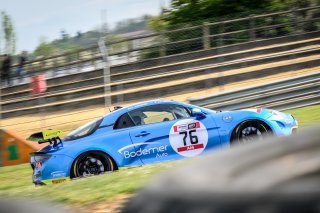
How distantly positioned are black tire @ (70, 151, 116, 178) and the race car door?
38 cm

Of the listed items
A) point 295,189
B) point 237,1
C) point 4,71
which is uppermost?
point 237,1

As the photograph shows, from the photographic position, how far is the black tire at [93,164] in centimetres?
923

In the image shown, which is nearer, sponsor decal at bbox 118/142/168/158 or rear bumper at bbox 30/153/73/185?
rear bumper at bbox 30/153/73/185

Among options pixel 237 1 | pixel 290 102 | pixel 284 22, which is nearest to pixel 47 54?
pixel 237 1

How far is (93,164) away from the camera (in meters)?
9.34

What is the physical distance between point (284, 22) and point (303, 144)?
26.2m

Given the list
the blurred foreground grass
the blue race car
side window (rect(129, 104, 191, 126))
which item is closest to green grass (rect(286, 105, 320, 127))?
the blue race car

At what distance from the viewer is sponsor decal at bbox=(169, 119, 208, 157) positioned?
31.4ft

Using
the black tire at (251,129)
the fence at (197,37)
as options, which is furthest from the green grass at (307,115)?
the fence at (197,37)

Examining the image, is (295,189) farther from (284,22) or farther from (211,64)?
(284,22)

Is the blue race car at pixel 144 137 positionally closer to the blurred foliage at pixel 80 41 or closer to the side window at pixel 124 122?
the side window at pixel 124 122

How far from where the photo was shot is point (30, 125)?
2000 cm

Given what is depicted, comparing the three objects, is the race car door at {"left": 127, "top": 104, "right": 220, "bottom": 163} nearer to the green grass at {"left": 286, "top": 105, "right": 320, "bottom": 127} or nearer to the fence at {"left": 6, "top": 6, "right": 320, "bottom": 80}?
the green grass at {"left": 286, "top": 105, "right": 320, "bottom": 127}

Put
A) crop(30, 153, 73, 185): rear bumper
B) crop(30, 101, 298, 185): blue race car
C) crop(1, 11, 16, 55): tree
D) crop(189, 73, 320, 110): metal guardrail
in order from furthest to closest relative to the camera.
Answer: crop(1, 11, 16, 55): tree < crop(189, 73, 320, 110): metal guardrail < crop(30, 101, 298, 185): blue race car < crop(30, 153, 73, 185): rear bumper
